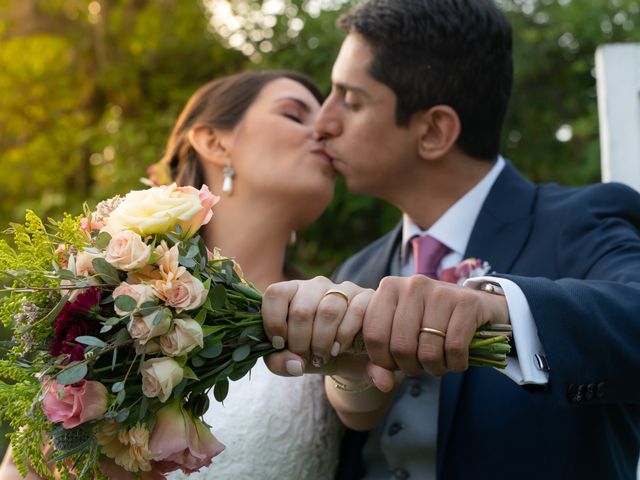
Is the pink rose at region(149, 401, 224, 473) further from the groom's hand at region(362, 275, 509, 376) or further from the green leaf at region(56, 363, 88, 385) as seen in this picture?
the groom's hand at region(362, 275, 509, 376)

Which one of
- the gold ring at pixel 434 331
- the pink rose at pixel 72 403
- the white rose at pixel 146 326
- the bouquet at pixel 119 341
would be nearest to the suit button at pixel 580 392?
the bouquet at pixel 119 341

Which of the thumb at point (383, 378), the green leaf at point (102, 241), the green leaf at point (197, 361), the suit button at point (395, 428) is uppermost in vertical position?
the green leaf at point (102, 241)

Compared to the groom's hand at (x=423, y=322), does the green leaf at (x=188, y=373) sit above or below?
below

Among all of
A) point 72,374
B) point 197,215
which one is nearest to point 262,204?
point 197,215

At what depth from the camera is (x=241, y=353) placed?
2.20 m

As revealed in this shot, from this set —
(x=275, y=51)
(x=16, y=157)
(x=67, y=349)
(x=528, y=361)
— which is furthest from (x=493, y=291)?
(x=16, y=157)

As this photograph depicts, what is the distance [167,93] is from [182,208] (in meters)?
4.72

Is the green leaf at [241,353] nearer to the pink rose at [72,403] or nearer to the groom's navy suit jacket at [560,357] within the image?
the pink rose at [72,403]

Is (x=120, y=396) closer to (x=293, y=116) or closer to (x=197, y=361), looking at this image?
(x=197, y=361)

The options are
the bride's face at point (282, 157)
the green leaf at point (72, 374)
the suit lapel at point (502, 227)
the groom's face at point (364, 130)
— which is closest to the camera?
the green leaf at point (72, 374)

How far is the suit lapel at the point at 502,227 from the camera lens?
302 cm

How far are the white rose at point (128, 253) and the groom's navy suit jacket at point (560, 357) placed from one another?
0.92m

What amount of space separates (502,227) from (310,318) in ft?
3.82

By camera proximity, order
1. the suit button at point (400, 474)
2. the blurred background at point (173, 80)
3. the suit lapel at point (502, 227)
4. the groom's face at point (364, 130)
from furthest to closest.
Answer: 1. the blurred background at point (173, 80)
2. the groom's face at point (364, 130)
3. the suit lapel at point (502, 227)
4. the suit button at point (400, 474)
